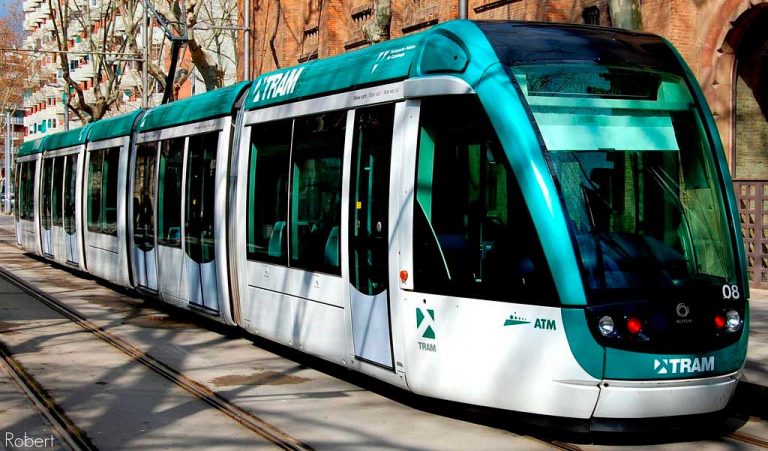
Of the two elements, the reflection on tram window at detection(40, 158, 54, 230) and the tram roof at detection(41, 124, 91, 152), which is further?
the reflection on tram window at detection(40, 158, 54, 230)

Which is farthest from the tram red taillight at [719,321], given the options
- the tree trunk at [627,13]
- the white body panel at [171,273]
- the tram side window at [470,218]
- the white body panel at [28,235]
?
the white body panel at [28,235]

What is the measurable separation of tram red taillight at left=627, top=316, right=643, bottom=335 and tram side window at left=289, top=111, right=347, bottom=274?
285 centimetres

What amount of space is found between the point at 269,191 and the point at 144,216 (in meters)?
5.25

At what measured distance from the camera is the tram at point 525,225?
269 inches

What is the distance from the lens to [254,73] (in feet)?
125

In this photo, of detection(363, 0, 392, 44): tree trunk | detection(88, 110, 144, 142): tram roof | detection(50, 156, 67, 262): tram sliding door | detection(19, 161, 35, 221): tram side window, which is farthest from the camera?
detection(19, 161, 35, 221): tram side window

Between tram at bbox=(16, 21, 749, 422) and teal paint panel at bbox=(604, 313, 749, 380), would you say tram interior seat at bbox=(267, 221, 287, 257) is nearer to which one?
tram at bbox=(16, 21, 749, 422)

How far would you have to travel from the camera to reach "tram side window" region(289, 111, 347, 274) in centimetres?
902

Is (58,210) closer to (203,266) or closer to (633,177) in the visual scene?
(203,266)

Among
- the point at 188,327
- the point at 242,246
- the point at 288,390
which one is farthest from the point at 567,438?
the point at 188,327

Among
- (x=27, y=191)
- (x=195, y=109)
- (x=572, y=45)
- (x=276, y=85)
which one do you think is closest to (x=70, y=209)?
(x=27, y=191)

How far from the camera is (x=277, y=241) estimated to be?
10.3 metres

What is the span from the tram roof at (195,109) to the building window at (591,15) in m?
8.04

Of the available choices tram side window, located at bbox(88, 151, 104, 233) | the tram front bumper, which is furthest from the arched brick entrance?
tram side window, located at bbox(88, 151, 104, 233)
